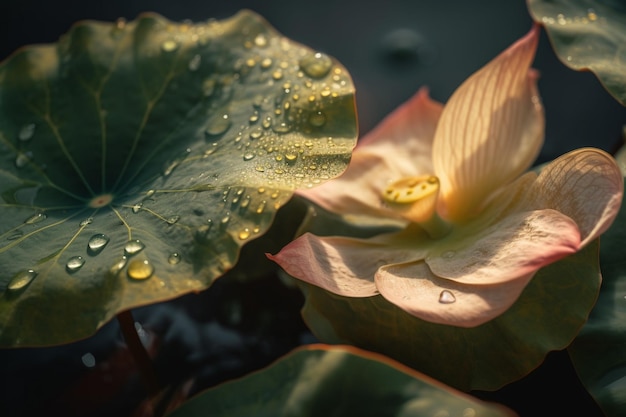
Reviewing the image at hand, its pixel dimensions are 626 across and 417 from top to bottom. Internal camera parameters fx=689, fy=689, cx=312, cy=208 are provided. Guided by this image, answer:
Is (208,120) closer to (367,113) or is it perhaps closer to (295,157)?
(295,157)

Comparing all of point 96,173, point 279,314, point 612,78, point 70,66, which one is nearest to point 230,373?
point 279,314

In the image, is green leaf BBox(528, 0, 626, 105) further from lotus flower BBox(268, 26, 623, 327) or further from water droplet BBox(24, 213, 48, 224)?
water droplet BBox(24, 213, 48, 224)

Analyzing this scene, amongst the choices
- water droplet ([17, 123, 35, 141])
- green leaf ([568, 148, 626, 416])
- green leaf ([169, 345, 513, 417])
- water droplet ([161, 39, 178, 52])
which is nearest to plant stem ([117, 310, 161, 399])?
green leaf ([169, 345, 513, 417])

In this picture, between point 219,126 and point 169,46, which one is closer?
point 219,126

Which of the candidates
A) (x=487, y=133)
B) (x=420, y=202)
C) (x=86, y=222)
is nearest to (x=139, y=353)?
(x=86, y=222)

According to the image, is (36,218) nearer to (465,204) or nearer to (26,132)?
(26,132)
